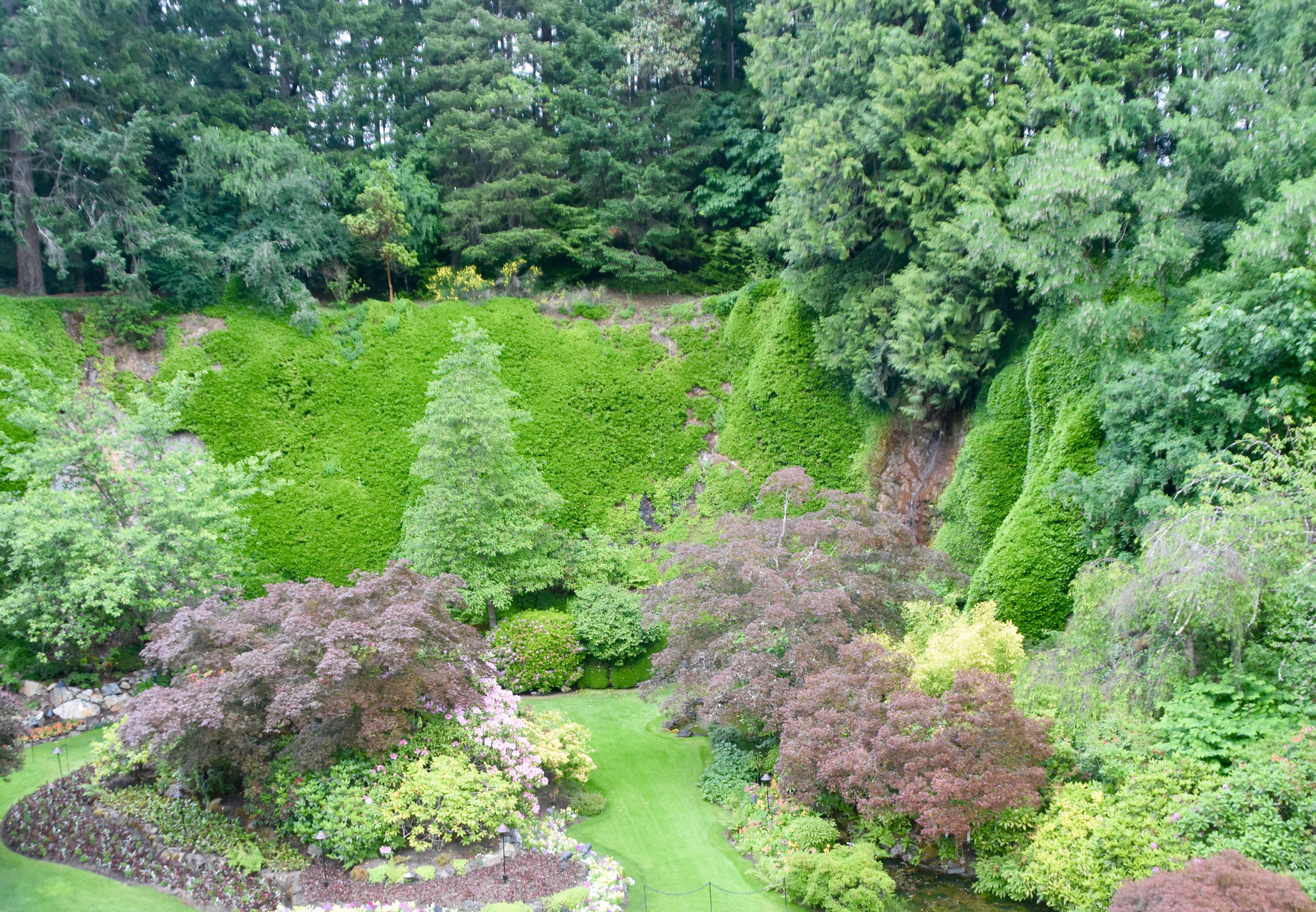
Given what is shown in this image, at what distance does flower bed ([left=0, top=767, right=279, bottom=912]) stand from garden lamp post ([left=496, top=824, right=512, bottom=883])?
2.39 meters

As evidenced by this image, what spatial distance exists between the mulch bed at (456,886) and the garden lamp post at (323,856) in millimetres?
13

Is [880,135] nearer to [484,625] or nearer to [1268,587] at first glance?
[1268,587]

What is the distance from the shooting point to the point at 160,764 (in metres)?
9.58

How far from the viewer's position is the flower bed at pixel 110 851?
8.59 meters

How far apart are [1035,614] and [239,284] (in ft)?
64.5

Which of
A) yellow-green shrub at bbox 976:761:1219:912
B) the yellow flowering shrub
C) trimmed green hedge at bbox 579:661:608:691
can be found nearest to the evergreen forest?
yellow-green shrub at bbox 976:761:1219:912

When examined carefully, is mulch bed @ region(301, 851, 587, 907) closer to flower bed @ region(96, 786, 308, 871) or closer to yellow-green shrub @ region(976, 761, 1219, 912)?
flower bed @ region(96, 786, 308, 871)

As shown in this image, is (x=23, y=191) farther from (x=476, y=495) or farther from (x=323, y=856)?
(x=323, y=856)

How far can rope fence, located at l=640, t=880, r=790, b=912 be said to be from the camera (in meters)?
8.81

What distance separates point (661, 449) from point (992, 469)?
8.10 metres

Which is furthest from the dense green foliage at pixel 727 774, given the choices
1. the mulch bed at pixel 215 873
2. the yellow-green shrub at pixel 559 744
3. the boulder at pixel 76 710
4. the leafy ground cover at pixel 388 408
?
the boulder at pixel 76 710

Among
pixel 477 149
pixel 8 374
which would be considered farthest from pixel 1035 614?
pixel 8 374

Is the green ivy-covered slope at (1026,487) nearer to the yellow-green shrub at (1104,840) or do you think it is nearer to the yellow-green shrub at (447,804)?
the yellow-green shrub at (1104,840)

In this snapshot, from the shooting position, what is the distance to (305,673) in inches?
364
